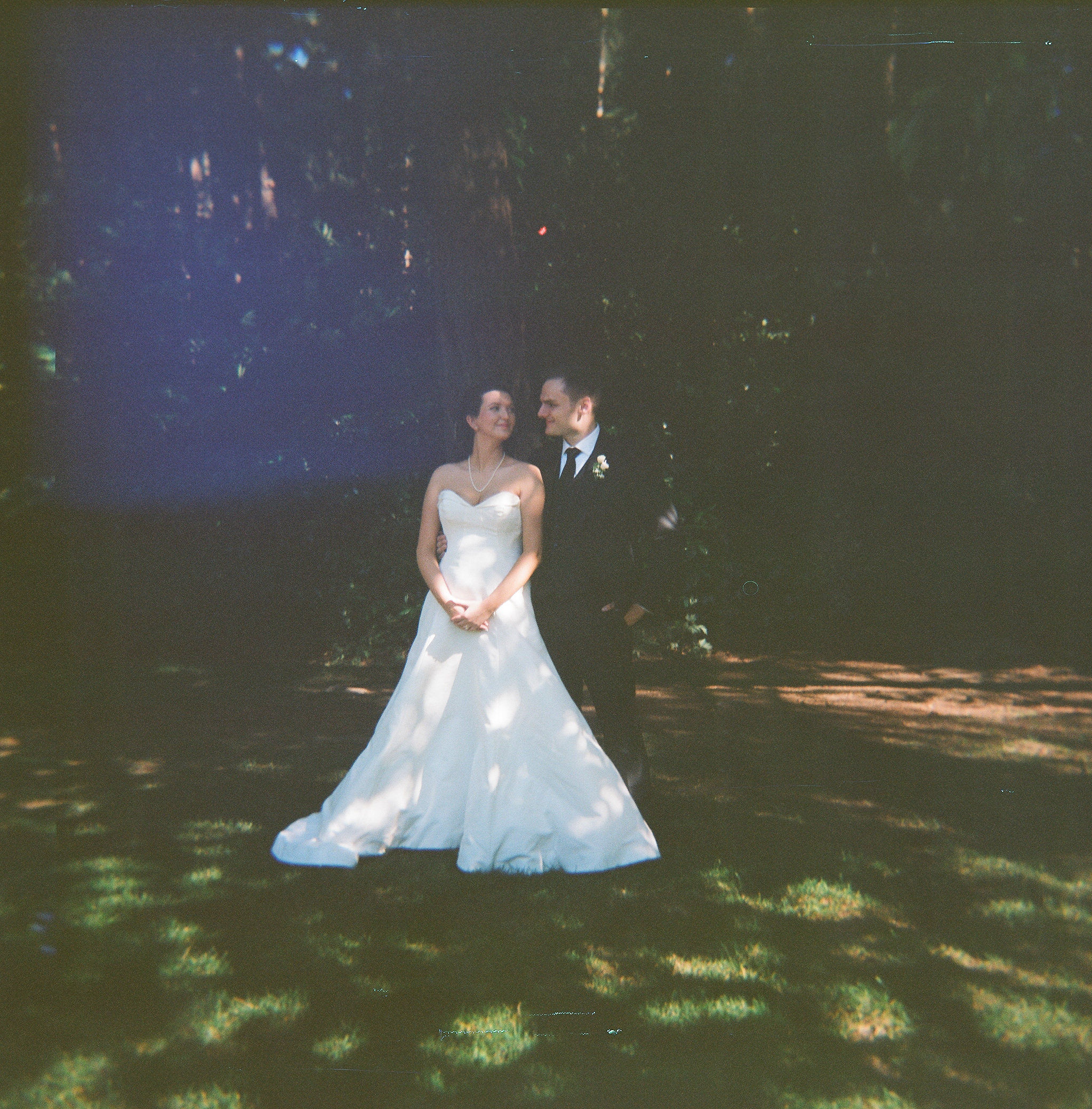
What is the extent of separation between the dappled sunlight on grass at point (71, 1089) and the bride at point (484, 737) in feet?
5.31

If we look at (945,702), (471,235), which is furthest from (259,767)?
(945,702)

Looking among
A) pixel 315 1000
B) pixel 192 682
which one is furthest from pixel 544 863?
pixel 192 682

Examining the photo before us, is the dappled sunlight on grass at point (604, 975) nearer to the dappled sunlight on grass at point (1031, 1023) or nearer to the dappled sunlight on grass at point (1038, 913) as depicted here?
the dappled sunlight on grass at point (1031, 1023)

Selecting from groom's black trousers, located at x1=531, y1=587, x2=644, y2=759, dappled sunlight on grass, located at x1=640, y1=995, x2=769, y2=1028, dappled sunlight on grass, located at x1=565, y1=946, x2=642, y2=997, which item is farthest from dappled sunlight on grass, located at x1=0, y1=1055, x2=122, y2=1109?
groom's black trousers, located at x1=531, y1=587, x2=644, y2=759

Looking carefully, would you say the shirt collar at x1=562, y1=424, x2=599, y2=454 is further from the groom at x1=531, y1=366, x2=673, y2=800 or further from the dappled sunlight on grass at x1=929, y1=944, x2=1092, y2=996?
the dappled sunlight on grass at x1=929, y1=944, x2=1092, y2=996

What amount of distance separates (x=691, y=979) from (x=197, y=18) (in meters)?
10.3

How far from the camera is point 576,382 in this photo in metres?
4.86

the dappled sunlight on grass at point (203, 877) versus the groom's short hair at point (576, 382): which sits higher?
the groom's short hair at point (576, 382)

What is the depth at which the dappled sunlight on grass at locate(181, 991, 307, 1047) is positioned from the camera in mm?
3145

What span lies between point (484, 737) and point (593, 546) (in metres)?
1.07

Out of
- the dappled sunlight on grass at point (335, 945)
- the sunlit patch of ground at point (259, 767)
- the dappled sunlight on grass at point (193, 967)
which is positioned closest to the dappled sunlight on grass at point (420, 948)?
the dappled sunlight on grass at point (335, 945)

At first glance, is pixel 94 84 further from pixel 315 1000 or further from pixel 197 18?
pixel 315 1000

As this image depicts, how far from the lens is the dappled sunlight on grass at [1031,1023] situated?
3045 mm

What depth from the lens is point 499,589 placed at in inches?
185
